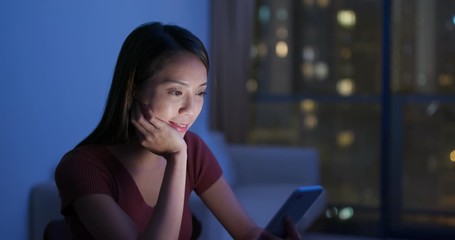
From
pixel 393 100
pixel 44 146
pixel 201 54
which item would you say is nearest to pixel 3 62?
pixel 44 146

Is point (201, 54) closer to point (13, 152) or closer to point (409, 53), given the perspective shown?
point (13, 152)

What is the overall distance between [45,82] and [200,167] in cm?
129

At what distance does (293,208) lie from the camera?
54.1 inches

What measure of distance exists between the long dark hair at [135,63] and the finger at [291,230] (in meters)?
0.39

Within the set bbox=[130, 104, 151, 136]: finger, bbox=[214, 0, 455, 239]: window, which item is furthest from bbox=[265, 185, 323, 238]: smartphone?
bbox=[214, 0, 455, 239]: window

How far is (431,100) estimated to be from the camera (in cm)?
462

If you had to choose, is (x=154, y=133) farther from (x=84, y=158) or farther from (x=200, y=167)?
(x=200, y=167)

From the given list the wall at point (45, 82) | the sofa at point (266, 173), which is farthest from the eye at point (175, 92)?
the sofa at point (266, 173)

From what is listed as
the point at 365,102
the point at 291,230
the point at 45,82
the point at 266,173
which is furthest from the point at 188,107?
the point at 365,102

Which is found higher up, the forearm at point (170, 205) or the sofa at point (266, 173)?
the forearm at point (170, 205)

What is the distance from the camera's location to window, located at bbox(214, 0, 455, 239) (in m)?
4.77

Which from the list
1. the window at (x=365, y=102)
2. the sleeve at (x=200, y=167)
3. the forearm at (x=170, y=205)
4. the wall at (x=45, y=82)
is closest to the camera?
the forearm at (x=170, y=205)

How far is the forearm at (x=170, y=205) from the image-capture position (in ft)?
4.11

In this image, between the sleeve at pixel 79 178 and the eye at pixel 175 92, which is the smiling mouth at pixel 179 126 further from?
the sleeve at pixel 79 178
